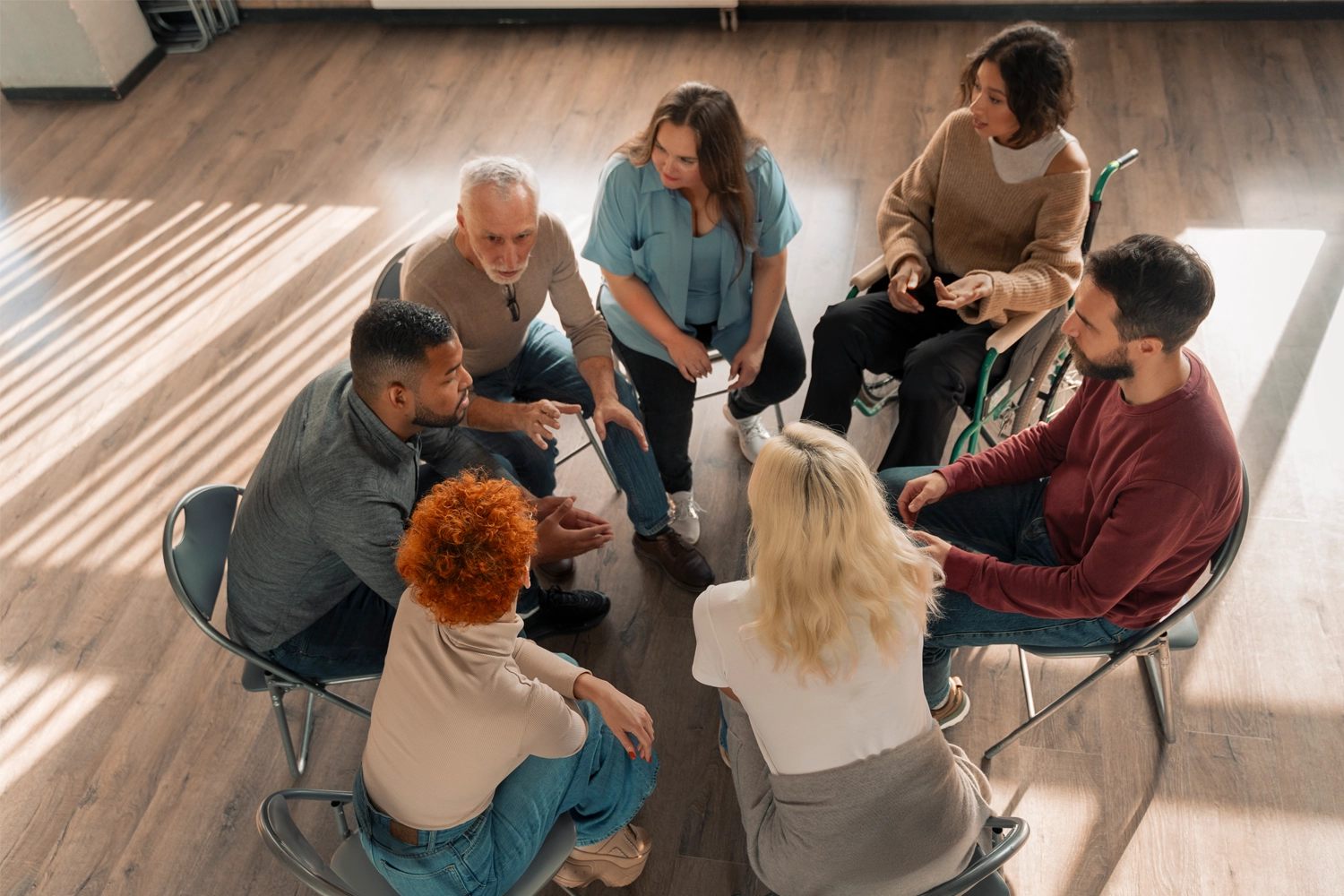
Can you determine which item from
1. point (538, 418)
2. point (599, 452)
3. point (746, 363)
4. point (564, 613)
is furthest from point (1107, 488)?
point (599, 452)

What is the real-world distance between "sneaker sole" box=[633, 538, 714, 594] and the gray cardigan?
1066 millimetres

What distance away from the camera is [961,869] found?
1.54m

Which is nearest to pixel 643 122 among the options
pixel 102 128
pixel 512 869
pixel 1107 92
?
pixel 1107 92

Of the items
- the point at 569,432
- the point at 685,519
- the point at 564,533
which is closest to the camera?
the point at 564,533

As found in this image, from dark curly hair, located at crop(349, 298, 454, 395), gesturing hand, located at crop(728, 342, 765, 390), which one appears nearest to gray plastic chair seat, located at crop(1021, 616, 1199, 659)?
gesturing hand, located at crop(728, 342, 765, 390)

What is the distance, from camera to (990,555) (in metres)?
2.09

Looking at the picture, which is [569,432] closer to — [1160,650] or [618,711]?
[618,711]

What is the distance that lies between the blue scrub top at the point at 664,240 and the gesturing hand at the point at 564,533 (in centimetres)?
59

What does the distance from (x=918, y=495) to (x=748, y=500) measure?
48cm

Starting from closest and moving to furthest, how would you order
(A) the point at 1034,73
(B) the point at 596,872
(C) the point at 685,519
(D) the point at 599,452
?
(B) the point at 596,872 < (A) the point at 1034,73 < (C) the point at 685,519 < (D) the point at 599,452

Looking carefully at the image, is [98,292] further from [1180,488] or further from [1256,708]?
[1256,708]

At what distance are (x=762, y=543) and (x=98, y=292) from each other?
3.44 meters

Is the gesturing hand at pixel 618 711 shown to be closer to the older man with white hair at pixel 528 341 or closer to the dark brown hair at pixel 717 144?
the older man with white hair at pixel 528 341

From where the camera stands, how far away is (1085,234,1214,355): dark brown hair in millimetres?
1699
